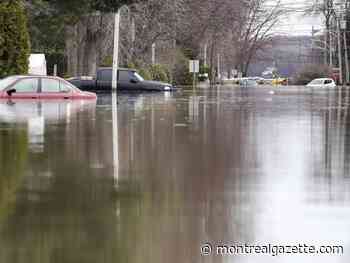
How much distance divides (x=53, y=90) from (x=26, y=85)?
3.35 feet

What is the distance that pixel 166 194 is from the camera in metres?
8.89

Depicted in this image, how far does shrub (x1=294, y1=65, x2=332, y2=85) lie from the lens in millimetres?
104350

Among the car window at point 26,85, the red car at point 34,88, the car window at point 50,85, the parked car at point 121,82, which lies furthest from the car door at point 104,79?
the car window at point 26,85

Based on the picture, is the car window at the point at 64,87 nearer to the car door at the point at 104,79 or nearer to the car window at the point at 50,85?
the car window at the point at 50,85

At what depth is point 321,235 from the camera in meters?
6.98

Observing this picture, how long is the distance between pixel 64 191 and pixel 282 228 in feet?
9.22

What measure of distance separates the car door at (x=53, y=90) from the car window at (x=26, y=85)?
0.31 metres

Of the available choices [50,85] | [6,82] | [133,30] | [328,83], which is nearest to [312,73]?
[328,83]

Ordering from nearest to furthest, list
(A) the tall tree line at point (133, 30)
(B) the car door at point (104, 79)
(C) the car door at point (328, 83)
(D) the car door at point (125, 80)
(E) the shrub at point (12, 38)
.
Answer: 1. (E) the shrub at point (12, 38)
2. (A) the tall tree line at point (133, 30)
3. (B) the car door at point (104, 79)
4. (D) the car door at point (125, 80)
5. (C) the car door at point (328, 83)

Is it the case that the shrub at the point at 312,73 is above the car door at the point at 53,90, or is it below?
above

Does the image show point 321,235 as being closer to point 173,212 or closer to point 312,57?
point 173,212

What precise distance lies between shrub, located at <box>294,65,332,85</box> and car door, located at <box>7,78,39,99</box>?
3018 inches

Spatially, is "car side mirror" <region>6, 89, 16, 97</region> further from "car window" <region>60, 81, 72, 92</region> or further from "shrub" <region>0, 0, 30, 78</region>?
"shrub" <region>0, 0, 30, 78</region>

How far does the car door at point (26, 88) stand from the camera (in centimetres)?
3023
